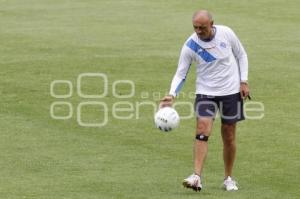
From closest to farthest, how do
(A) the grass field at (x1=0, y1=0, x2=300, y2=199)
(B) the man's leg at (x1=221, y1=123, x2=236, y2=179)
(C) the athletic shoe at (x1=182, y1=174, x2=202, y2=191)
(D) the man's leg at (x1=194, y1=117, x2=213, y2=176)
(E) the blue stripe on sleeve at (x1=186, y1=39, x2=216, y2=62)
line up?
1. (C) the athletic shoe at (x1=182, y1=174, x2=202, y2=191)
2. (D) the man's leg at (x1=194, y1=117, x2=213, y2=176)
3. (E) the blue stripe on sleeve at (x1=186, y1=39, x2=216, y2=62)
4. (B) the man's leg at (x1=221, y1=123, x2=236, y2=179)
5. (A) the grass field at (x1=0, y1=0, x2=300, y2=199)

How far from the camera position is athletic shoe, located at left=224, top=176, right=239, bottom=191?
13.7 metres

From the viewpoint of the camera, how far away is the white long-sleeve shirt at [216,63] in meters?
13.8

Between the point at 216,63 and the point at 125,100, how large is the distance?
703 centimetres

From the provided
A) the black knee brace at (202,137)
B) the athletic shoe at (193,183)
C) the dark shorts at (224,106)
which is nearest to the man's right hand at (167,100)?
the dark shorts at (224,106)

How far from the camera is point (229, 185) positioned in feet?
44.9

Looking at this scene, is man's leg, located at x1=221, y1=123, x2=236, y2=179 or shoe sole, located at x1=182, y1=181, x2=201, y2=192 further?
man's leg, located at x1=221, y1=123, x2=236, y2=179

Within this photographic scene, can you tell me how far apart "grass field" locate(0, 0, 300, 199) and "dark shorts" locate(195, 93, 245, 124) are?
893 millimetres

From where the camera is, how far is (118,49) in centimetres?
2633

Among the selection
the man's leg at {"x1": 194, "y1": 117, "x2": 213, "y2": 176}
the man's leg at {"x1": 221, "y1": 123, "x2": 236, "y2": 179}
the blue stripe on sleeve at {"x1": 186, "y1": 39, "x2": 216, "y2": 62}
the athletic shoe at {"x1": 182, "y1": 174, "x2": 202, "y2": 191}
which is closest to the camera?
the athletic shoe at {"x1": 182, "y1": 174, "x2": 202, "y2": 191}

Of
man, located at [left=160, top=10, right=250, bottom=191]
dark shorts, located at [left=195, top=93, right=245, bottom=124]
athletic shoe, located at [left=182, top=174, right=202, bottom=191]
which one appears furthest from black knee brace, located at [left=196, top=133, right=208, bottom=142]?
athletic shoe, located at [left=182, top=174, right=202, bottom=191]

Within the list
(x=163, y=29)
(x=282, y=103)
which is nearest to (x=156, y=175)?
(x=282, y=103)

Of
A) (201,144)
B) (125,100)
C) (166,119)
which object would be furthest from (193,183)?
(125,100)

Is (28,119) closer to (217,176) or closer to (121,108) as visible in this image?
(121,108)

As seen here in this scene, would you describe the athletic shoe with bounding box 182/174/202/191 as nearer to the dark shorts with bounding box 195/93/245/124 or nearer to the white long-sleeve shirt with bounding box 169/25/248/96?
the dark shorts with bounding box 195/93/245/124
